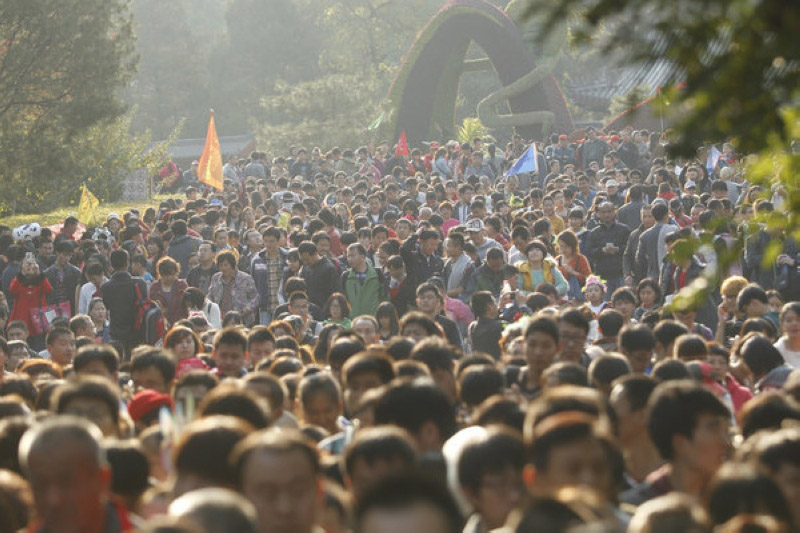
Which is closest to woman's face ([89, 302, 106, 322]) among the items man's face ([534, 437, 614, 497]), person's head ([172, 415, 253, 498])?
person's head ([172, 415, 253, 498])

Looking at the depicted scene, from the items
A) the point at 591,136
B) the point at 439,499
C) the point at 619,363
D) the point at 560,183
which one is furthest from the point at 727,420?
the point at 591,136

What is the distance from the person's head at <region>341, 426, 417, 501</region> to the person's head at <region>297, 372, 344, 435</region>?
2030 millimetres

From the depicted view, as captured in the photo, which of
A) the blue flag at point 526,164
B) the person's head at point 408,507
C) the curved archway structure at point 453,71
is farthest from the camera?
the curved archway structure at point 453,71

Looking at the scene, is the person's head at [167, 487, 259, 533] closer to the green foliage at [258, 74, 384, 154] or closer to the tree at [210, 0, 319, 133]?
the green foliage at [258, 74, 384, 154]

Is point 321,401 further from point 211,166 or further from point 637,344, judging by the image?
point 211,166

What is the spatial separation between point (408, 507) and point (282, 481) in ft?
3.25

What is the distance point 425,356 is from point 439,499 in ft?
13.8

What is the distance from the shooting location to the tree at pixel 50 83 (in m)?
22.1

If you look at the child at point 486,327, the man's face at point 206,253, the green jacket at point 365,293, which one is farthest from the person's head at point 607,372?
the man's face at point 206,253

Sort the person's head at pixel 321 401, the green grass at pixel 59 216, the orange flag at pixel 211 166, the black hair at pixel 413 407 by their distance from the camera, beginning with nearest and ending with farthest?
1. the black hair at pixel 413 407
2. the person's head at pixel 321 401
3. the green grass at pixel 59 216
4. the orange flag at pixel 211 166

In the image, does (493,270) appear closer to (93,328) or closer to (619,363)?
(93,328)

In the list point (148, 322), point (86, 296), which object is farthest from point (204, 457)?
point (86, 296)

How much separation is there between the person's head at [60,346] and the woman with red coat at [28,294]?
153 inches

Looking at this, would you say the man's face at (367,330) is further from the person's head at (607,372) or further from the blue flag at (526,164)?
the blue flag at (526,164)
